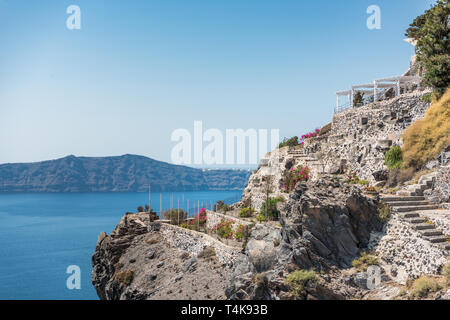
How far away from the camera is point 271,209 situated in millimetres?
22250

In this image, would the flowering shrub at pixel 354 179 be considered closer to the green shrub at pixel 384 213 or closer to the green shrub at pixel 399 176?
the green shrub at pixel 399 176

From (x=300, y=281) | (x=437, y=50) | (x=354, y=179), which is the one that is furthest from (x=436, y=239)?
(x=437, y=50)

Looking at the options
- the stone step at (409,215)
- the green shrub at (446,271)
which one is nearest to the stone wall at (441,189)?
the stone step at (409,215)

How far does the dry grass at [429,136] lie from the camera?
1802 cm

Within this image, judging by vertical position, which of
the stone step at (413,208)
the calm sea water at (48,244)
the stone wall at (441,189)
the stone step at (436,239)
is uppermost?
the stone wall at (441,189)

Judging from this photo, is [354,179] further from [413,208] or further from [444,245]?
[444,245]

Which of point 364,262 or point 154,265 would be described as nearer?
point 364,262

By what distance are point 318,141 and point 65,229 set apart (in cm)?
8457

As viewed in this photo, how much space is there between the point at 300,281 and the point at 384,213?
4.83m

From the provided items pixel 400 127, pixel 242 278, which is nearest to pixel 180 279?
pixel 242 278

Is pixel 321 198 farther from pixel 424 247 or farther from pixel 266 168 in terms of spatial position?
pixel 266 168

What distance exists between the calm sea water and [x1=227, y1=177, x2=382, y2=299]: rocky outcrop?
51.9 feet

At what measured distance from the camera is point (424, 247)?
1317cm

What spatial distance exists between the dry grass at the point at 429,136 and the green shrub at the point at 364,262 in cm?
684
